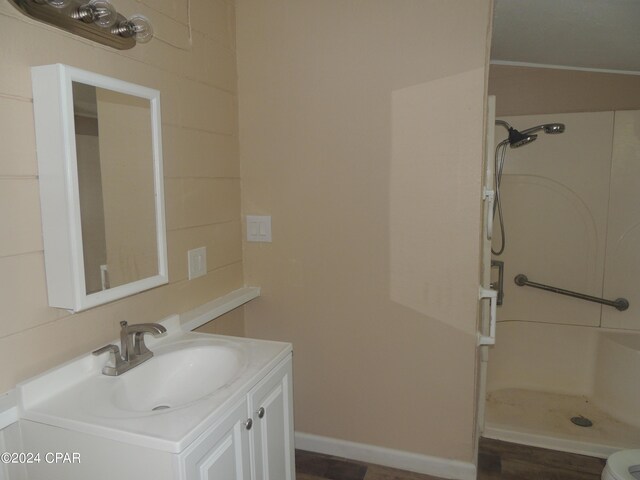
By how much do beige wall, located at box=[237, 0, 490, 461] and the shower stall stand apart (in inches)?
32.0

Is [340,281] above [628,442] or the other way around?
above

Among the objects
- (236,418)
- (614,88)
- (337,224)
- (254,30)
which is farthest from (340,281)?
(614,88)

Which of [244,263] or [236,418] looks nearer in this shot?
[236,418]

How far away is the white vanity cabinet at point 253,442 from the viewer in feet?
3.53

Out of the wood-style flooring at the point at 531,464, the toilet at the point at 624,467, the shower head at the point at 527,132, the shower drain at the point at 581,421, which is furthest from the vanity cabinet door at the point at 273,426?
the shower head at the point at 527,132

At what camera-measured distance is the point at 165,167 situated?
5.34 feet

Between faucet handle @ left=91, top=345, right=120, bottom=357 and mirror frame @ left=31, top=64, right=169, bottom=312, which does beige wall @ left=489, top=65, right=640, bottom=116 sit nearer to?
mirror frame @ left=31, top=64, right=169, bottom=312

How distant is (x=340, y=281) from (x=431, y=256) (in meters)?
0.45

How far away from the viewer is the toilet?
168 cm

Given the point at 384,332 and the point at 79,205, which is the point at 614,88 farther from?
the point at 79,205

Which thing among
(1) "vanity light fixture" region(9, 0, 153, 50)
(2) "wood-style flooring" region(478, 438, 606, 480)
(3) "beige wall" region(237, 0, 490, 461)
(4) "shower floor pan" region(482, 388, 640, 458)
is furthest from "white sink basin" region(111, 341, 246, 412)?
(4) "shower floor pan" region(482, 388, 640, 458)

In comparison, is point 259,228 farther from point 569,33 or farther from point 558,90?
point 558,90

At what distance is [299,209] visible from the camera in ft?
6.86

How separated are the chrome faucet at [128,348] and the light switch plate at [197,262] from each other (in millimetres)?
449
